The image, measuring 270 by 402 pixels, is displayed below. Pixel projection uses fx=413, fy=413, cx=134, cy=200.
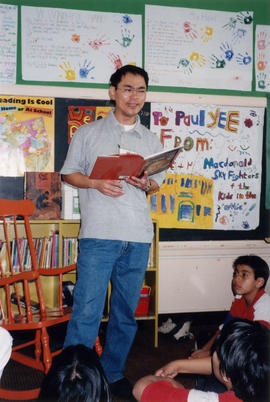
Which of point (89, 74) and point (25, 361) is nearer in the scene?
point (25, 361)

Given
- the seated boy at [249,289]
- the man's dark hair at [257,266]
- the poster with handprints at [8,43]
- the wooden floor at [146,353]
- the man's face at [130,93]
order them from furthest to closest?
the poster with handprints at [8,43] < the man's dark hair at [257,266] < the wooden floor at [146,353] < the seated boy at [249,289] < the man's face at [130,93]

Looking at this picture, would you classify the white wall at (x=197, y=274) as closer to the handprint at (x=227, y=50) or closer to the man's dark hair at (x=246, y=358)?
the handprint at (x=227, y=50)

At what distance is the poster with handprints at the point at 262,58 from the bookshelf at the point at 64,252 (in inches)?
59.8

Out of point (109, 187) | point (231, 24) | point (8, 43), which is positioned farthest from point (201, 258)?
point (8, 43)

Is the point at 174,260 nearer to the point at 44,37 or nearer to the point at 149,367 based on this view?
the point at 149,367

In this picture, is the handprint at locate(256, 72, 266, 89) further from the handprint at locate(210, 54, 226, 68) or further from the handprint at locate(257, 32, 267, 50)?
the handprint at locate(210, 54, 226, 68)

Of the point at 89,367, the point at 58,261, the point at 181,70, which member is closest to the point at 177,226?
the point at 58,261

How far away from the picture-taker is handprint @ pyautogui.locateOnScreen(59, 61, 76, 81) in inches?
121

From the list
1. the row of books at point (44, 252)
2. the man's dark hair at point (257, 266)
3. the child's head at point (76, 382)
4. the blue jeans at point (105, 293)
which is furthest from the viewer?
the row of books at point (44, 252)

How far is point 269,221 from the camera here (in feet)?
11.5

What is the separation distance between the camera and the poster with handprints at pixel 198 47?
10.5ft

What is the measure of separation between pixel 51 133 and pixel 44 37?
699mm

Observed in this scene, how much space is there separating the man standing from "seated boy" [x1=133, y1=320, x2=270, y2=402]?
868 mm

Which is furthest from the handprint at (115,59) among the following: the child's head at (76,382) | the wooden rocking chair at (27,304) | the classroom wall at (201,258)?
the child's head at (76,382)
